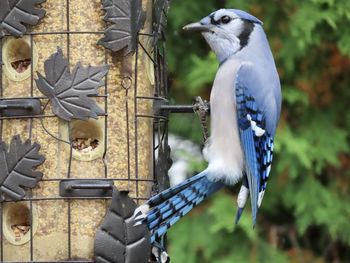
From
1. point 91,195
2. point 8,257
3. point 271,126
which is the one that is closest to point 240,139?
point 271,126

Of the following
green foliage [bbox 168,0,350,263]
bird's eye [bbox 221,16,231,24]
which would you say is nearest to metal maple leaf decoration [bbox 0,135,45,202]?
bird's eye [bbox 221,16,231,24]

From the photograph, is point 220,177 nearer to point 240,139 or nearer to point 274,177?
point 240,139

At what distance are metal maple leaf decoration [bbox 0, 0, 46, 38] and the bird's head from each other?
0.88 metres

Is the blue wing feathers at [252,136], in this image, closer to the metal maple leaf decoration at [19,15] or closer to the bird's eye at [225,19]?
the bird's eye at [225,19]

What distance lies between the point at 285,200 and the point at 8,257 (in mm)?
3626

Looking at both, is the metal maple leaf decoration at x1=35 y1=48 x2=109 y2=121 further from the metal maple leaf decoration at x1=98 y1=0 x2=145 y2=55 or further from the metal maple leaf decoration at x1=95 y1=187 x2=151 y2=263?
the metal maple leaf decoration at x1=95 y1=187 x2=151 y2=263

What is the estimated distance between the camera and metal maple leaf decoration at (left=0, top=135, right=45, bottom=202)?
21.7 ft

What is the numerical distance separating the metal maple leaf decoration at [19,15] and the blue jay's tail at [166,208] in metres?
1.09

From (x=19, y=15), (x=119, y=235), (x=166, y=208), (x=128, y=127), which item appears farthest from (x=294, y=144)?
(x=19, y=15)

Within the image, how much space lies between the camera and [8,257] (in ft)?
22.0

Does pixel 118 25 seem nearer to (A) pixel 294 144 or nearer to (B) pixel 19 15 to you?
(B) pixel 19 15

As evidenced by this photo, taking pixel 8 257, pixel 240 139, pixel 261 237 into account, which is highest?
pixel 240 139

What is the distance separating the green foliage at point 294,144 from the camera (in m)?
9.66

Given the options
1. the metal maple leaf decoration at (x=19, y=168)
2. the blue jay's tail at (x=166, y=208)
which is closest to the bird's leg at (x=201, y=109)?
the blue jay's tail at (x=166, y=208)
